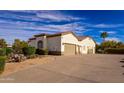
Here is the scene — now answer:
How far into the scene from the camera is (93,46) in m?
30.8

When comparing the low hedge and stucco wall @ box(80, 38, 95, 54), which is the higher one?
stucco wall @ box(80, 38, 95, 54)

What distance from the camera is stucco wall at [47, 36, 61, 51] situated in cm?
2314

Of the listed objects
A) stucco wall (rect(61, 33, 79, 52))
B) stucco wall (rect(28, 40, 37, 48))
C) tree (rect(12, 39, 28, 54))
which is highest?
stucco wall (rect(61, 33, 79, 52))

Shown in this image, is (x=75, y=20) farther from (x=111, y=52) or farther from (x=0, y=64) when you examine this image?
(x=111, y=52)

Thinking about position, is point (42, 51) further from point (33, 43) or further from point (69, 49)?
point (69, 49)

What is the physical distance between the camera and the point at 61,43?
24.2m

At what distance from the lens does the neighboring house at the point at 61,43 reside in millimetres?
22264

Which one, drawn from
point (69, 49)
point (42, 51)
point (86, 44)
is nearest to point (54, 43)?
point (42, 51)

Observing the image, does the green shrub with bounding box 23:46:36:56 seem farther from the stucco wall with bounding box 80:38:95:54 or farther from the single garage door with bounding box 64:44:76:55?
the stucco wall with bounding box 80:38:95:54

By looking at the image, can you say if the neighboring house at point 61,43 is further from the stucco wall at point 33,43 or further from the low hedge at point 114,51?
the low hedge at point 114,51

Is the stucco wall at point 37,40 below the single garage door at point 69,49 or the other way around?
the other way around

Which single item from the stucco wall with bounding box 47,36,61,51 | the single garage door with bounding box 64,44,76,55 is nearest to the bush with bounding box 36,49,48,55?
the stucco wall with bounding box 47,36,61,51

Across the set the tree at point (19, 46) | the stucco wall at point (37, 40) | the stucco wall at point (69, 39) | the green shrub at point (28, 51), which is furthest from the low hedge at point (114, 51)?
the tree at point (19, 46)

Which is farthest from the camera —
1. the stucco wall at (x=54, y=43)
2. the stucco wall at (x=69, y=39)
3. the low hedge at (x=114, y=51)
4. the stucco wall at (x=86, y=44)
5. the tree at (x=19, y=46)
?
the stucco wall at (x=86, y=44)
